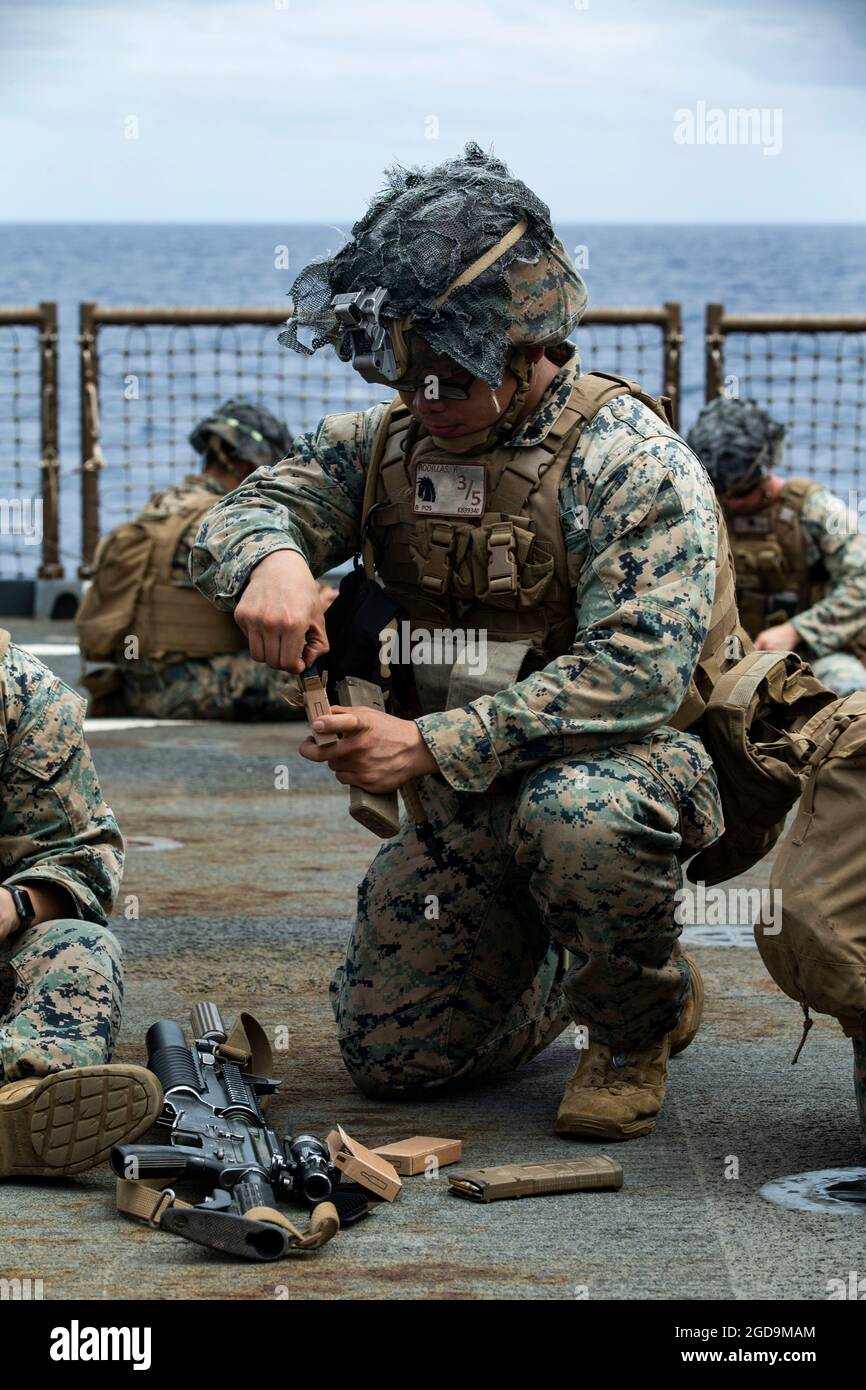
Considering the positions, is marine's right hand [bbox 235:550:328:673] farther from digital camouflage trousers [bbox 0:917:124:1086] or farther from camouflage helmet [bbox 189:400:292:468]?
camouflage helmet [bbox 189:400:292:468]

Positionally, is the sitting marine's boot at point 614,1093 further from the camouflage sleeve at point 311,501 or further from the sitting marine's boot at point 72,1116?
the camouflage sleeve at point 311,501

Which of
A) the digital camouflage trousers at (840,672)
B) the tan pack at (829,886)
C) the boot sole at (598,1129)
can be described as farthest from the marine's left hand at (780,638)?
the tan pack at (829,886)

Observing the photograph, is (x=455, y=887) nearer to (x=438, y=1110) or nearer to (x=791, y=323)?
(x=438, y=1110)

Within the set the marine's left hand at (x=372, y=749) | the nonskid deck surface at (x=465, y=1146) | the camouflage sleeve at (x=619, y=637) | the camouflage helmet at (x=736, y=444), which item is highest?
the camouflage helmet at (x=736, y=444)

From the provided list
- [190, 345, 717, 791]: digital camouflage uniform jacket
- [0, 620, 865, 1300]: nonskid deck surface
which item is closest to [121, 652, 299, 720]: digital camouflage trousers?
[0, 620, 865, 1300]: nonskid deck surface

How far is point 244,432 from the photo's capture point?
312 inches

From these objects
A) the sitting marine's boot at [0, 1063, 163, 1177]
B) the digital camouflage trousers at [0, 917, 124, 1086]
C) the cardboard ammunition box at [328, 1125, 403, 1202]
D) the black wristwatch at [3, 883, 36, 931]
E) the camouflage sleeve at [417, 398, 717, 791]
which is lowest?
the cardboard ammunition box at [328, 1125, 403, 1202]

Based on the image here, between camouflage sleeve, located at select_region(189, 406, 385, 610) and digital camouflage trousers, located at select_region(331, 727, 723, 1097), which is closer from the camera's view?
digital camouflage trousers, located at select_region(331, 727, 723, 1097)

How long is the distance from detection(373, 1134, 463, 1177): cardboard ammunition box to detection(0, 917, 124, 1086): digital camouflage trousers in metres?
A: 0.49

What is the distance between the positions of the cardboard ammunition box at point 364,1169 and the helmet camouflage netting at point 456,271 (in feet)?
4.04

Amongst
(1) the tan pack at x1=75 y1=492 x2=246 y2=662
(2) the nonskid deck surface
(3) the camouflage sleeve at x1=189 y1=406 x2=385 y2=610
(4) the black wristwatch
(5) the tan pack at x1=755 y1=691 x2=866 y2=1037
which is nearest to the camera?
(2) the nonskid deck surface

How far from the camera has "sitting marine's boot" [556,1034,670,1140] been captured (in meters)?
3.37

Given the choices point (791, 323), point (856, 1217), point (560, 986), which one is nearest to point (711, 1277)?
point (856, 1217)

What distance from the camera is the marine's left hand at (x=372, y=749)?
3.27m
